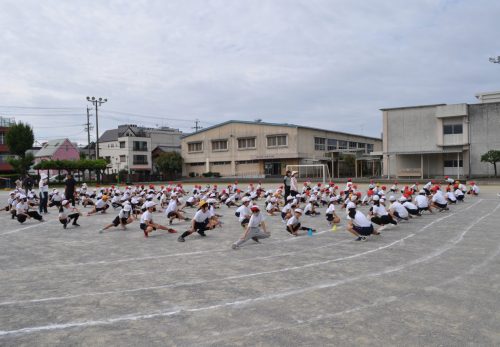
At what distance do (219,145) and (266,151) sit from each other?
8.73 meters

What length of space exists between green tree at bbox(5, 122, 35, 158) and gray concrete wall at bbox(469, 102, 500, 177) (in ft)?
179

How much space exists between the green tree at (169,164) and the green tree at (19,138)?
722 inches

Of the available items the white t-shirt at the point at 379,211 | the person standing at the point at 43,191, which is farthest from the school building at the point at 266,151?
the white t-shirt at the point at 379,211

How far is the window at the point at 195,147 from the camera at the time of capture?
2522 inches

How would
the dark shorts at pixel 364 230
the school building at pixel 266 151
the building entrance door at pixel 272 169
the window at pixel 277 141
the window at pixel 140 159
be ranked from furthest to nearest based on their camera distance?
the window at pixel 140 159 → the building entrance door at pixel 272 169 → the window at pixel 277 141 → the school building at pixel 266 151 → the dark shorts at pixel 364 230

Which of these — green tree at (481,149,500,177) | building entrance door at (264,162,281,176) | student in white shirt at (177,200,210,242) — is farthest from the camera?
building entrance door at (264,162,281,176)

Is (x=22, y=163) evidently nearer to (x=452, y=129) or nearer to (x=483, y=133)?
(x=452, y=129)

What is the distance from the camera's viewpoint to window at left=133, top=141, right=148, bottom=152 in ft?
230

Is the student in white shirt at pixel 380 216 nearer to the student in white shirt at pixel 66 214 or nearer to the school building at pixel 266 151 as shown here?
the student in white shirt at pixel 66 214

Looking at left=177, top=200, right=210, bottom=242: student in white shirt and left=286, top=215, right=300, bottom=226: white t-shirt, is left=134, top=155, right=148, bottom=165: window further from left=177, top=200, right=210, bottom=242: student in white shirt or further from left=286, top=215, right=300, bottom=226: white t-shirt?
left=286, top=215, right=300, bottom=226: white t-shirt

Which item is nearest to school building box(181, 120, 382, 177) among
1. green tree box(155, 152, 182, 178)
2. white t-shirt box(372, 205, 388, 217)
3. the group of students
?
green tree box(155, 152, 182, 178)

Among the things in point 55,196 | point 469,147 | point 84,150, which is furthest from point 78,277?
point 84,150

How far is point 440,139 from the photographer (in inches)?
1612

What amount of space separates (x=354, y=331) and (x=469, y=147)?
133 feet
